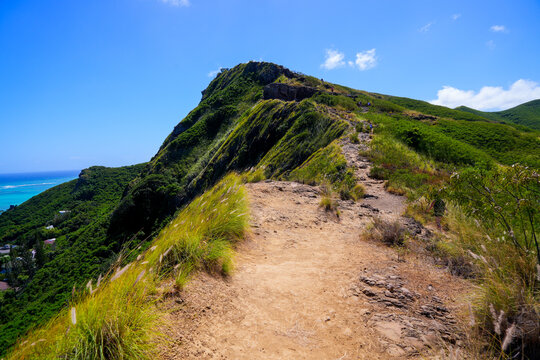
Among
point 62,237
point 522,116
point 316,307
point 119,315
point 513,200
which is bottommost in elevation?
point 62,237

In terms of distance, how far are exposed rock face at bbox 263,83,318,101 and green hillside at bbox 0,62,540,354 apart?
258 mm

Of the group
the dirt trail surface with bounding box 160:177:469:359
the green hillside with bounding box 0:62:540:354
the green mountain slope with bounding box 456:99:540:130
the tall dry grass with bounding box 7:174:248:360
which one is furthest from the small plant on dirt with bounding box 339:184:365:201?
the green mountain slope with bounding box 456:99:540:130

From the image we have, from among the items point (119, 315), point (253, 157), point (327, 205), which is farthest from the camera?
point (253, 157)

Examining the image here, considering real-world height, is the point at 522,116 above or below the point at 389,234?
above

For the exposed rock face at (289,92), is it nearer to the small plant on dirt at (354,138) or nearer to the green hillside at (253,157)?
the green hillside at (253,157)

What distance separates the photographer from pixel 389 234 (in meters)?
5.23

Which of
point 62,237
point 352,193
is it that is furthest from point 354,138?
point 62,237

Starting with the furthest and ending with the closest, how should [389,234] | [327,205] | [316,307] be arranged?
[327,205]
[389,234]
[316,307]

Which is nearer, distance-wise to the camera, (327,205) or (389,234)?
(389,234)

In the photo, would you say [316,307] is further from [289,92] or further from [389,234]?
[289,92]

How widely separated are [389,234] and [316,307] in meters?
3.09

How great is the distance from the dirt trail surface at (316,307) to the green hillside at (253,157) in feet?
3.70

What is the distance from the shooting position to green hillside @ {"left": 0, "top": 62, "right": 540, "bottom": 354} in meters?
13.8

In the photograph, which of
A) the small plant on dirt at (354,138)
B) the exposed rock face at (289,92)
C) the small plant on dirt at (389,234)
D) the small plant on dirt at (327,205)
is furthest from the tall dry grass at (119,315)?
the exposed rock face at (289,92)
